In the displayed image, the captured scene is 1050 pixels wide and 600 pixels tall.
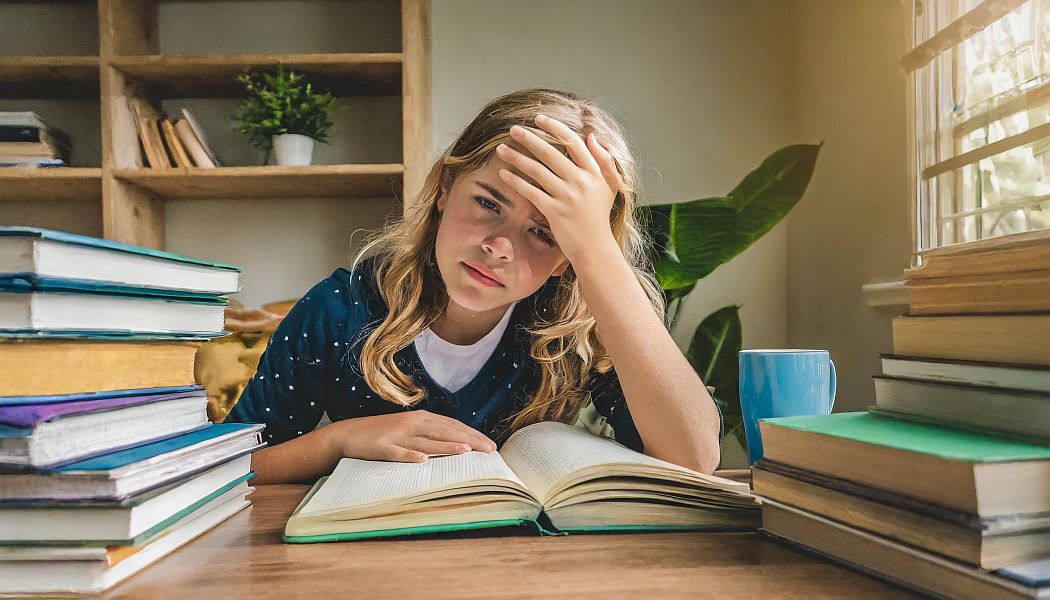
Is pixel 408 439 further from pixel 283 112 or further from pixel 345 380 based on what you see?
pixel 283 112

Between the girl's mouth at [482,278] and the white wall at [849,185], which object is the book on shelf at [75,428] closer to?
the girl's mouth at [482,278]

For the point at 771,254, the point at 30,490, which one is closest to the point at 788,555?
the point at 30,490

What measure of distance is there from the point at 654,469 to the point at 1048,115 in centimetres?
99

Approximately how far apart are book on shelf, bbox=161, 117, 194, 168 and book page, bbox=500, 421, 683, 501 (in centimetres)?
159

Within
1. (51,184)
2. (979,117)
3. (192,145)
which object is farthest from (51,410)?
(51,184)

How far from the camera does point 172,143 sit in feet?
6.37

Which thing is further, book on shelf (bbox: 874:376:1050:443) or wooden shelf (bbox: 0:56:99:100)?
wooden shelf (bbox: 0:56:99:100)

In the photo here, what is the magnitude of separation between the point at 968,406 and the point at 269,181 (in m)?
1.92

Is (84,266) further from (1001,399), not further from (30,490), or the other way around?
(1001,399)

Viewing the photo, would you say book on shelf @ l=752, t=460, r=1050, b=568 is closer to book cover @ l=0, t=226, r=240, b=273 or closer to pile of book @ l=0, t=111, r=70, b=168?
book cover @ l=0, t=226, r=240, b=273

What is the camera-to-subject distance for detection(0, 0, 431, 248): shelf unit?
1885 millimetres

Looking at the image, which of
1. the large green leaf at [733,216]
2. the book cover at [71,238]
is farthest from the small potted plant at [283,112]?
the book cover at [71,238]

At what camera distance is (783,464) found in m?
0.47

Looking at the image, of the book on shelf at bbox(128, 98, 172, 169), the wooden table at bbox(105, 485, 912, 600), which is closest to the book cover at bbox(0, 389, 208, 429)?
the wooden table at bbox(105, 485, 912, 600)
